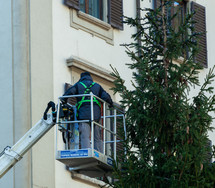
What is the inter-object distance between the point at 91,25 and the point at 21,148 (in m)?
5.55

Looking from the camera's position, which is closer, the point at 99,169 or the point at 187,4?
the point at 99,169

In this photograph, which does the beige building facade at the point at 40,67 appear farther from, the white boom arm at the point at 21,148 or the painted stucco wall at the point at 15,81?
the white boom arm at the point at 21,148

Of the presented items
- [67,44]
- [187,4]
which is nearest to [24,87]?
[67,44]

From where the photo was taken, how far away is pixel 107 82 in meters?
21.4

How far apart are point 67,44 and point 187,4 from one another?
5.42 m

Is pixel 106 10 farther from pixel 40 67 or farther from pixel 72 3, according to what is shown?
pixel 40 67

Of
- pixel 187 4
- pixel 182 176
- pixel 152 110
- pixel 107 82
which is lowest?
pixel 182 176

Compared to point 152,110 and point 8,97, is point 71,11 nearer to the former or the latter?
point 8,97

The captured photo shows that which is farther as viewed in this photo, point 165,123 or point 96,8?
point 96,8

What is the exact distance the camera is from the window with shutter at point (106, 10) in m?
21.7

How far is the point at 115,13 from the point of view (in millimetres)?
22188

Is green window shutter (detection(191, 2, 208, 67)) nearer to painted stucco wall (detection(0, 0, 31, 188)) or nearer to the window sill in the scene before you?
the window sill

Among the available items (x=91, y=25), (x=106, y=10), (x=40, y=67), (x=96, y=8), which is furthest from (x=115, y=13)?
(x=40, y=67)

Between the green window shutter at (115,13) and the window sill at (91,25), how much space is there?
181 millimetres
